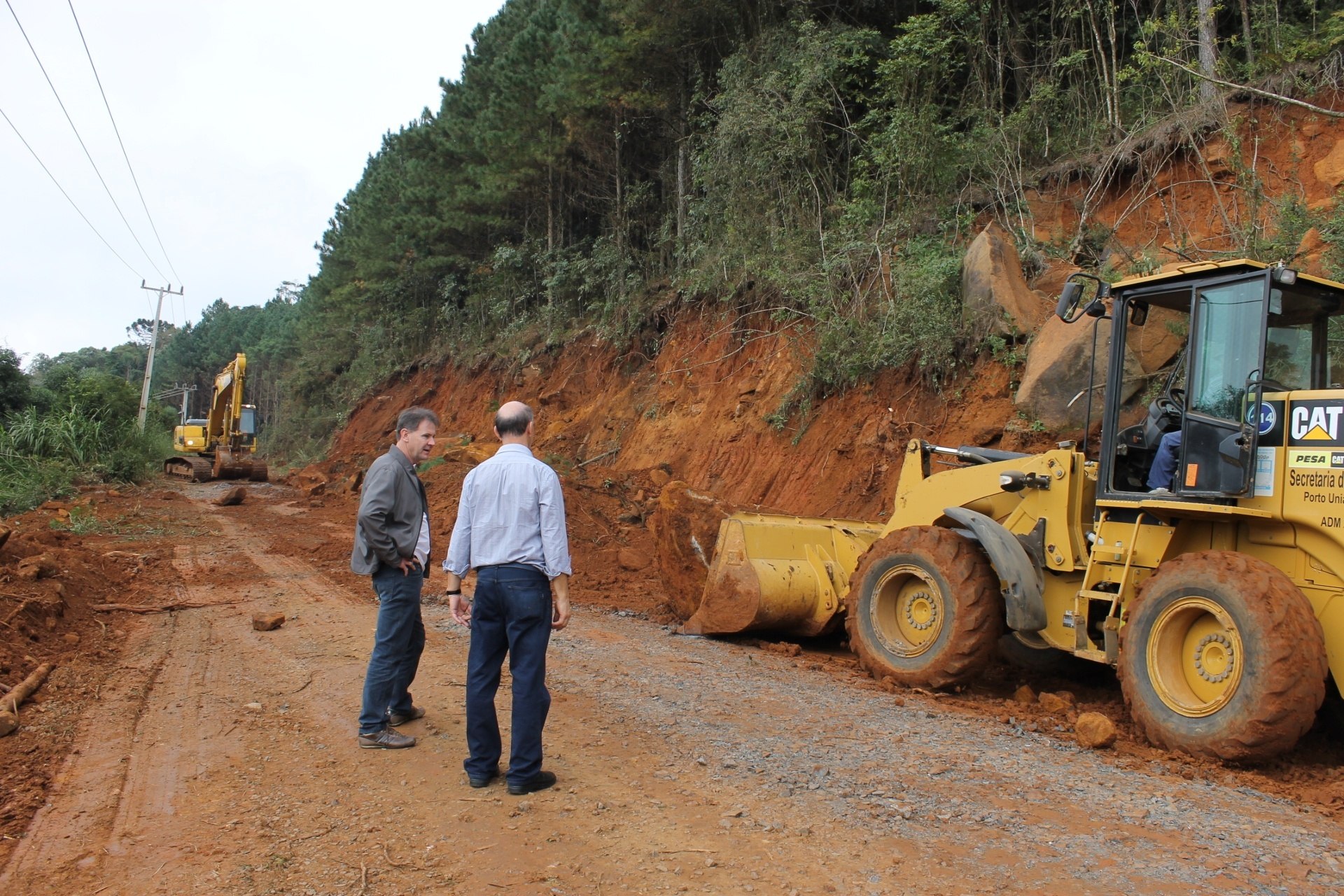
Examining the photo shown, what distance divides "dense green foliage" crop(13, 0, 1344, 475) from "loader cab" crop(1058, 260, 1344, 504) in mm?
4947

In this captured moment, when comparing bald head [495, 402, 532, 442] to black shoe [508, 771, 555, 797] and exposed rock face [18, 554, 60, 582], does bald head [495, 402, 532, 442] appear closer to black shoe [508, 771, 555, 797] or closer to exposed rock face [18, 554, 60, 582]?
black shoe [508, 771, 555, 797]

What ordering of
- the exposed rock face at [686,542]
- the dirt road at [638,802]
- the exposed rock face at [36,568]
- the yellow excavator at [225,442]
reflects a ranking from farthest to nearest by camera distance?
1. the yellow excavator at [225,442]
2. the exposed rock face at [686,542]
3. the exposed rock face at [36,568]
4. the dirt road at [638,802]

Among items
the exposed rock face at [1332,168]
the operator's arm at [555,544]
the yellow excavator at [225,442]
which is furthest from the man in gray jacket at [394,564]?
the yellow excavator at [225,442]

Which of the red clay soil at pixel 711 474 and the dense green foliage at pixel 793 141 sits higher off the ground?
the dense green foliage at pixel 793 141

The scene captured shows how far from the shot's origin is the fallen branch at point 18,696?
4.89m

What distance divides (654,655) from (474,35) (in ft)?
94.1

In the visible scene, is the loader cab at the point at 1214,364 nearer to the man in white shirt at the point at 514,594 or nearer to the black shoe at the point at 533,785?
the man in white shirt at the point at 514,594

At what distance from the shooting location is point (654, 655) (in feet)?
23.4

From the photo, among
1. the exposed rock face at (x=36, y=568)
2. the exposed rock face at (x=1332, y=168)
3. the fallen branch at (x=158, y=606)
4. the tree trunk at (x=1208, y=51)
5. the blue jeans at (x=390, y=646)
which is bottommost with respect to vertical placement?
the fallen branch at (x=158, y=606)

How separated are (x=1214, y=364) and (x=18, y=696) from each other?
736cm

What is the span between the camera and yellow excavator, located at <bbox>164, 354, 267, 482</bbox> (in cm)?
2848

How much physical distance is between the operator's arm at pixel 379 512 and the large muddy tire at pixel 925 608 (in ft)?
12.0

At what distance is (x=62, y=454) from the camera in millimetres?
22062

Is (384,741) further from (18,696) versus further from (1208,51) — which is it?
(1208,51)
